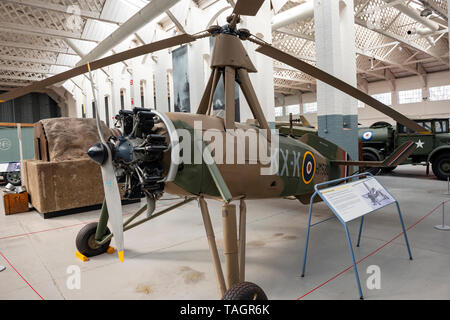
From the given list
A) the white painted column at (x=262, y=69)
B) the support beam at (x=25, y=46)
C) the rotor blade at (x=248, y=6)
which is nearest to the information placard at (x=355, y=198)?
the rotor blade at (x=248, y=6)

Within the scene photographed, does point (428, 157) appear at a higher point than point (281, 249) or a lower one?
higher

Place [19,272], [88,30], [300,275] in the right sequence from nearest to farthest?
[300,275], [19,272], [88,30]

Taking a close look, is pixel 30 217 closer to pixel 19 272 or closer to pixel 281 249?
pixel 19 272

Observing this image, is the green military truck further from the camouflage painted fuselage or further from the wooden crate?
the wooden crate

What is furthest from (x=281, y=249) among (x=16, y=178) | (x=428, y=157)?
(x=16, y=178)

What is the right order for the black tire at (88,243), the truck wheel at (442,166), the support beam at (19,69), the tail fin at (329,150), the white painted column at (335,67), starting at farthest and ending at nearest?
the support beam at (19,69), the truck wheel at (442,166), the white painted column at (335,67), the tail fin at (329,150), the black tire at (88,243)

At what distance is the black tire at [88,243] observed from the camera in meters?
3.58

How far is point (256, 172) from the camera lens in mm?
3117

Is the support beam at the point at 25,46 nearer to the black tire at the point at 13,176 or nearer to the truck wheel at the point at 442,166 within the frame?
the black tire at the point at 13,176

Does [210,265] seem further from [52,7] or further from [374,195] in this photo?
[52,7]

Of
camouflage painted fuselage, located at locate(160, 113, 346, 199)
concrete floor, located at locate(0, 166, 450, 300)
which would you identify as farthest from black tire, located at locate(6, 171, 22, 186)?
camouflage painted fuselage, located at locate(160, 113, 346, 199)
